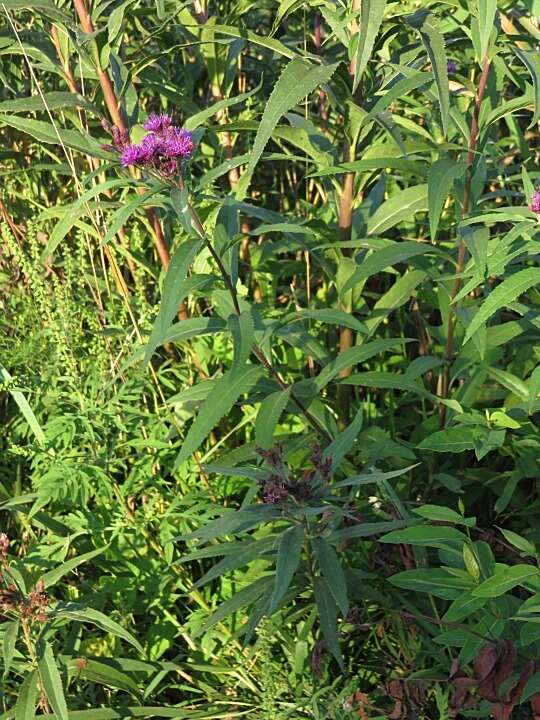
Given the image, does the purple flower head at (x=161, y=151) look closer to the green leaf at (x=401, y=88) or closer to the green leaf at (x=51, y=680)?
the green leaf at (x=401, y=88)

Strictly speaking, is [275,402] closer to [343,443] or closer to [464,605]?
[343,443]

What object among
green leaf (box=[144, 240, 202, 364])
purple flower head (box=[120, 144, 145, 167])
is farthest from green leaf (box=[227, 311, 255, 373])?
purple flower head (box=[120, 144, 145, 167])

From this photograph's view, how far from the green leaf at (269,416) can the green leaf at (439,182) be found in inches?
17.6

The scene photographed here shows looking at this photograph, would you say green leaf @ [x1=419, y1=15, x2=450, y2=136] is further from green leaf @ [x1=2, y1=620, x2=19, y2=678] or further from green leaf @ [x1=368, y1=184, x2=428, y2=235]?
green leaf @ [x1=2, y1=620, x2=19, y2=678]

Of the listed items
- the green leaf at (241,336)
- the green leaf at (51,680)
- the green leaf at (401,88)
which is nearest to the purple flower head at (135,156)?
the green leaf at (241,336)

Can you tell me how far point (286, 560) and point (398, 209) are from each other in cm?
98

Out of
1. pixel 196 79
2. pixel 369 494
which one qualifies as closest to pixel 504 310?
pixel 369 494

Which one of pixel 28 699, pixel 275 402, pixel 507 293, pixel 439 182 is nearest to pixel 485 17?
pixel 439 182

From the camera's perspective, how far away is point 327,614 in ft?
6.06

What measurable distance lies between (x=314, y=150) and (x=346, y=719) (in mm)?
1222

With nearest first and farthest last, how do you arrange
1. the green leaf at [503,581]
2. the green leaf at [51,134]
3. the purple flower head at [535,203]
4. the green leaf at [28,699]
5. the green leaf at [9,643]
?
the green leaf at [503,581] < the purple flower head at [535,203] < the green leaf at [9,643] < the green leaf at [28,699] < the green leaf at [51,134]

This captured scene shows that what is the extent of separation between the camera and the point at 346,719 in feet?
6.81

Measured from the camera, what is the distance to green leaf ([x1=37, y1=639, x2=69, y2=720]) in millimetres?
1923

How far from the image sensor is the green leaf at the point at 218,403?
1.89m
